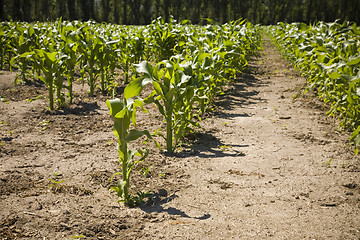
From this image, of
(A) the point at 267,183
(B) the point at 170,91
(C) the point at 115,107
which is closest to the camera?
(C) the point at 115,107

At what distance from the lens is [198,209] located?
2637 mm

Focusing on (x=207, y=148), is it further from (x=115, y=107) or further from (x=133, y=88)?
(x=115, y=107)

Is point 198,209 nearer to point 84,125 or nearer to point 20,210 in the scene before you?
point 20,210

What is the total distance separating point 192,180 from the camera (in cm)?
312

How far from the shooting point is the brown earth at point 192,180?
2.38 metres

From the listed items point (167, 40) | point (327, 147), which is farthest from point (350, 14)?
point (327, 147)

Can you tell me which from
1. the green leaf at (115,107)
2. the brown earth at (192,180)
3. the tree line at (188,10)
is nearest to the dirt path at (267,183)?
the brown earth at (192,180)

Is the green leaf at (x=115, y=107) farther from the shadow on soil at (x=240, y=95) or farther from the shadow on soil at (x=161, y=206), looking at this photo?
the shadow on soil at (x=240, y=95)

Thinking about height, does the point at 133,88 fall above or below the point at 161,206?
above

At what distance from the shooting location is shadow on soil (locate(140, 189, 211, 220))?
257 cm

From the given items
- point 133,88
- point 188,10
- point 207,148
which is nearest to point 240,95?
point 207,148

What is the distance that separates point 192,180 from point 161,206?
20.1 inches

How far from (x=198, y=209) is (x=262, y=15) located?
54898mm

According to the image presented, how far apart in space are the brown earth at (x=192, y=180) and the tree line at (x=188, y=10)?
31.6m
